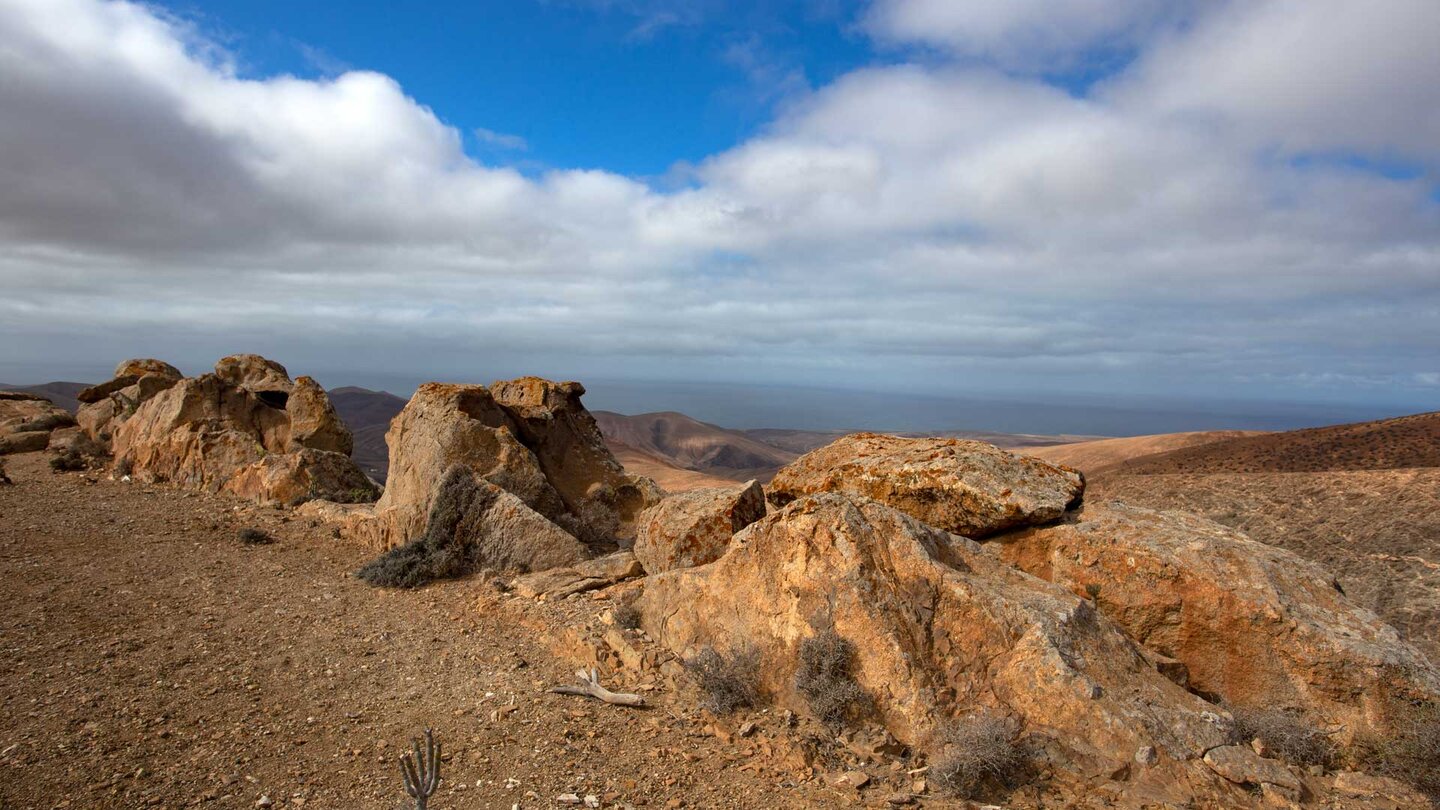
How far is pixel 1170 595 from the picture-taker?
22.5ft

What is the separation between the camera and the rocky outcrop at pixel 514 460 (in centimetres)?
1131

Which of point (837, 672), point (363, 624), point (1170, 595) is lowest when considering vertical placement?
point (363, 624)

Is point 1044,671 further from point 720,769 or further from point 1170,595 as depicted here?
point 720,769

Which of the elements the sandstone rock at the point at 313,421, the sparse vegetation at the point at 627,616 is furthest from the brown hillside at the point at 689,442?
the sparse vegetation at the point at 627,616

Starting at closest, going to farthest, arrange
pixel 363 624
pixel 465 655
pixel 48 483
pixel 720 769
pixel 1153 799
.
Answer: pixel 1153 799
pixel 720 769
pixel 465 655
pixel 363 624
pixel 48 483

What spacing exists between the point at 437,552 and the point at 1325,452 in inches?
1054

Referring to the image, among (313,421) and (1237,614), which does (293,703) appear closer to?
(1237,614)

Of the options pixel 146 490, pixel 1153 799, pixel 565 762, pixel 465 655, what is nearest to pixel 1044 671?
pixel 1153 799

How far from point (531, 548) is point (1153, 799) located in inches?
304

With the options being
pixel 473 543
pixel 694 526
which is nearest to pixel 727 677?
pixel 694 526

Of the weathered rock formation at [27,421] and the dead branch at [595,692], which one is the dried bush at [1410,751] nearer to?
the dead branch at [595,692]

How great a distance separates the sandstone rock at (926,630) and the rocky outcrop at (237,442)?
33.0 feet

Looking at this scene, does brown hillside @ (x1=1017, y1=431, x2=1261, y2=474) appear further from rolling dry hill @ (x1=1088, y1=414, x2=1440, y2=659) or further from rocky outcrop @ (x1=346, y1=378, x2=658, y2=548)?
rocky outcrop @ (x1=346, y1=378, x2=658, y2=548)

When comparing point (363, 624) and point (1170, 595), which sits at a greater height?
point (1170, 595)
